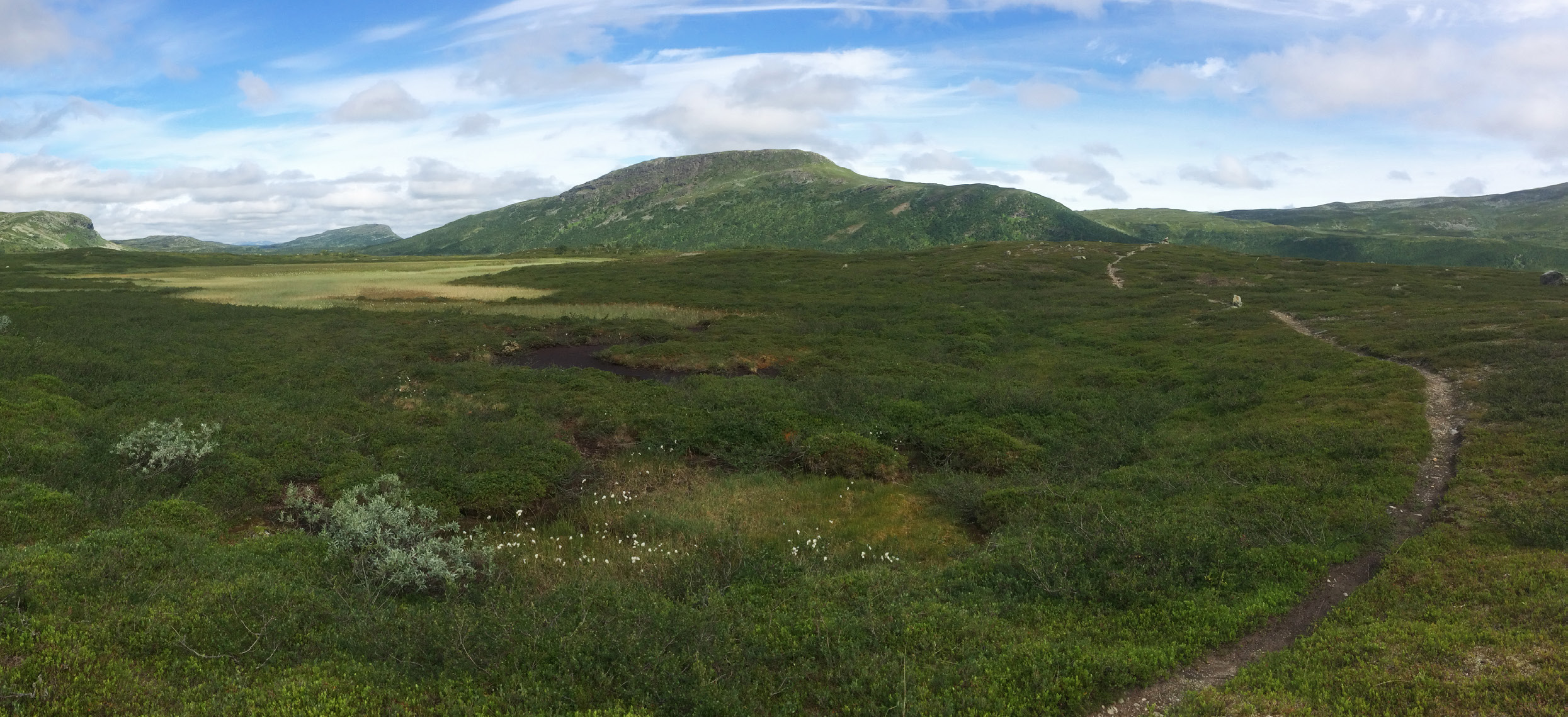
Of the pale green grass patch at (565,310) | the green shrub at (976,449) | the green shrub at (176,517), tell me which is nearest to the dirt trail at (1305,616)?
the green shrub at (976,449)

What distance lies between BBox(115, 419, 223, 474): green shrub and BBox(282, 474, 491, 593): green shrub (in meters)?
3.22

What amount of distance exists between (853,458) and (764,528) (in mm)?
5818

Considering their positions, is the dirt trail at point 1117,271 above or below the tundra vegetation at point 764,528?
above

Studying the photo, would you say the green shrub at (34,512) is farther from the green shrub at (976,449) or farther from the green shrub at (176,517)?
the green shrub at (976,449)

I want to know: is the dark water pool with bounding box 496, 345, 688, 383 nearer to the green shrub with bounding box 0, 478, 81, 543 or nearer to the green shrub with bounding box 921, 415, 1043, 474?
the green shrub with bounding box 921, 415, 1043, 474

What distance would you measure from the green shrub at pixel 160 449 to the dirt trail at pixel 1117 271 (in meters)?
68.4

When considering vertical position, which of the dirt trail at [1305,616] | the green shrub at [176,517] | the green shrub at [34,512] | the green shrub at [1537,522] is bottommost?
the dirt trail at [1305,616]

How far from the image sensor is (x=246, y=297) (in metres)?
59.7

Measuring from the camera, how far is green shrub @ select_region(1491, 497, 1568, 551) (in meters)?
12.6

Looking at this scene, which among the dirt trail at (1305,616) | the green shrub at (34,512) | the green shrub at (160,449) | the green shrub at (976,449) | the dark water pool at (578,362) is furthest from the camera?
the dark water pool at (578,362)

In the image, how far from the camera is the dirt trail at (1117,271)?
70.9m

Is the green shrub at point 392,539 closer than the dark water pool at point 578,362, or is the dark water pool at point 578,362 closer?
the green shrub at point 392,539

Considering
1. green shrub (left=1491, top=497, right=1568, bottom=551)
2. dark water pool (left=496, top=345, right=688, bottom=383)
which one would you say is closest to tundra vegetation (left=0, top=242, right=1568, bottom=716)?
green shrub (left=1491, top=497, right=1568, bottom=551)

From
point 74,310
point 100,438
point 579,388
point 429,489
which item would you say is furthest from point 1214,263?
point 74,310
